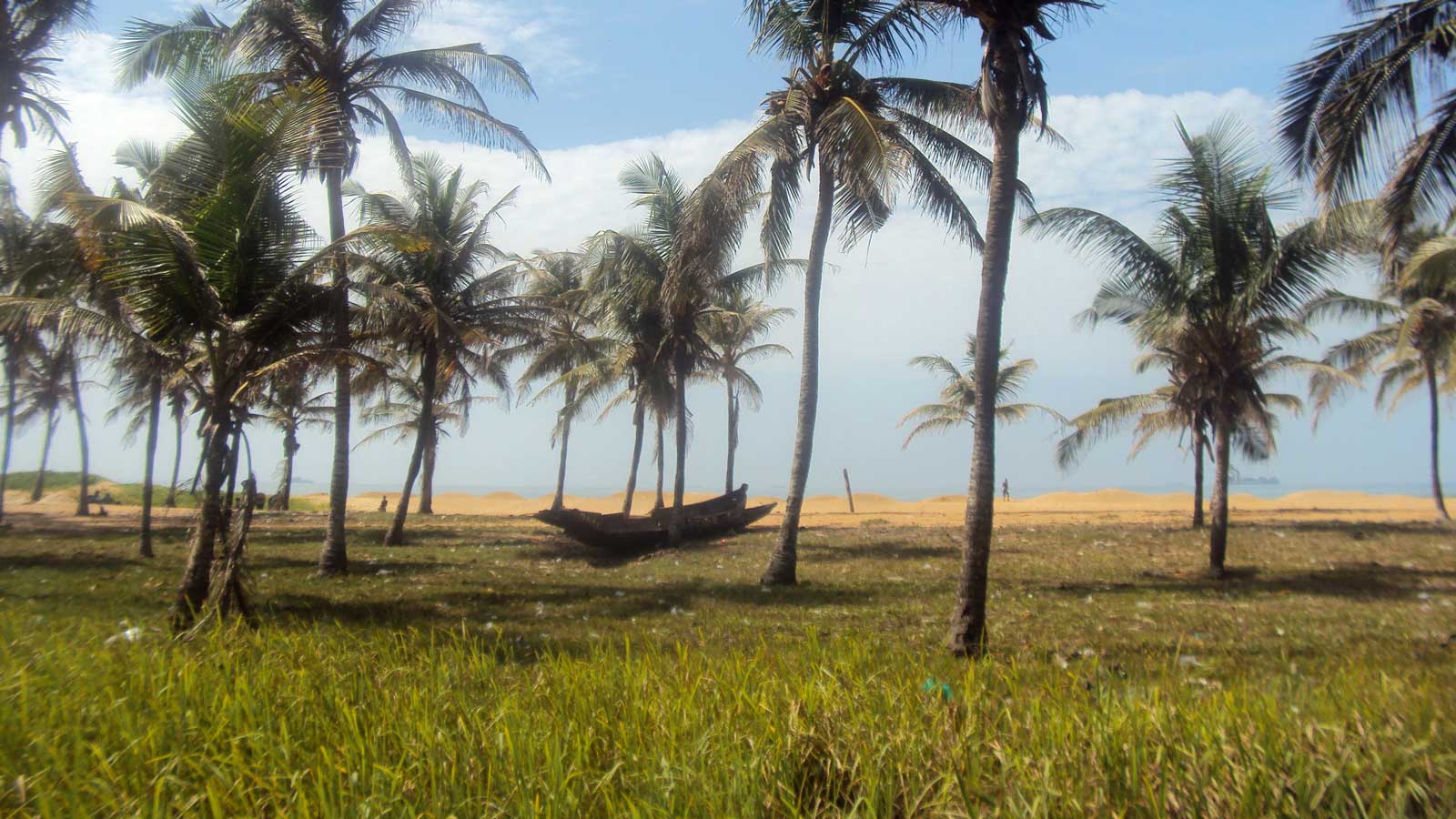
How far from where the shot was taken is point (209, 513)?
10.1 metres

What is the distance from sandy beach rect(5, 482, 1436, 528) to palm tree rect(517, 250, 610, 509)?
9.02 m

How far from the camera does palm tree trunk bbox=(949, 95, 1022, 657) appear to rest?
8602 millimetres

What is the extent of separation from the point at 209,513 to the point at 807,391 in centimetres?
899

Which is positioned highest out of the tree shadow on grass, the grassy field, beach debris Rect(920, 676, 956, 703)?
beach debris Rect(920, 676, 956, 703)

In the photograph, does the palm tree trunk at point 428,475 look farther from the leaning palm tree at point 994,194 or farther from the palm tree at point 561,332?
the leaning palm tree at point 994,194

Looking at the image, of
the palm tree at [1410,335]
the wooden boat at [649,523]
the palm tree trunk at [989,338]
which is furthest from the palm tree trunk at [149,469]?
the palm tree at [1410,335]

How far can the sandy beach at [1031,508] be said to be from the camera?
30.5m

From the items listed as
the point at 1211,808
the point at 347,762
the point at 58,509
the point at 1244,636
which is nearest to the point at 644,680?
the point at 347,762

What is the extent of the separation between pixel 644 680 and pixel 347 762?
151cm

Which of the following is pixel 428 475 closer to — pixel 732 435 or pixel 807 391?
pixel 732 435

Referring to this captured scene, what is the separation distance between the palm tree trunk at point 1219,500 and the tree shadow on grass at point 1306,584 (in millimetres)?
327

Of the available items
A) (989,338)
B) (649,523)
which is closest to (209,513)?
(989,338)

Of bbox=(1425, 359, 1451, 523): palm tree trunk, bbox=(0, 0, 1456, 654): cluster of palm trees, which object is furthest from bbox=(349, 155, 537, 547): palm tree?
bbox=(1425, 359, 1451, 523): palm tree trunk

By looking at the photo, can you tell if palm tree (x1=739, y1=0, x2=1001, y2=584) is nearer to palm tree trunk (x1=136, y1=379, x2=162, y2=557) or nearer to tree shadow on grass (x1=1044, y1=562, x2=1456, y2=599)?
tree shadow on grass (x1=1044, y1=562, x2=1456, y2=599)
